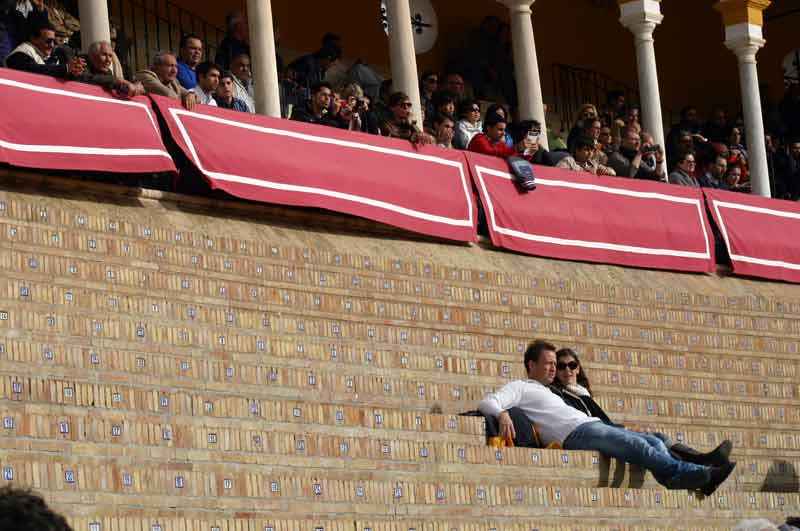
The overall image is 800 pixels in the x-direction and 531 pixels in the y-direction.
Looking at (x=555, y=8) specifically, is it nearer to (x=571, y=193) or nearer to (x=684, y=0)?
(x=684, y=0)

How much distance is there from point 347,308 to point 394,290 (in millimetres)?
584

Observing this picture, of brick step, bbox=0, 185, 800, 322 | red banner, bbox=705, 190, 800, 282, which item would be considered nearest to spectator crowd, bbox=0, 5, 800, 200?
red banner, bbox=705, 190, 800, 282

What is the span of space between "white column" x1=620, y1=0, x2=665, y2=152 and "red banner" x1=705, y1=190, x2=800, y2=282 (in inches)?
88.1

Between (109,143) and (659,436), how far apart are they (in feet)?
11.9

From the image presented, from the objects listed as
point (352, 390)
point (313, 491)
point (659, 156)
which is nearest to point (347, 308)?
point (352, 390)

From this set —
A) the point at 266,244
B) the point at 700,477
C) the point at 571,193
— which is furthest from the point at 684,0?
the point at 700,477

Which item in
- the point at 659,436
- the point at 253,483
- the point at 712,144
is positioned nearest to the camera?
the point at 253,483

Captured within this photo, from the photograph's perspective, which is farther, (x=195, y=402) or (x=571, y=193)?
(x=571, y=193)

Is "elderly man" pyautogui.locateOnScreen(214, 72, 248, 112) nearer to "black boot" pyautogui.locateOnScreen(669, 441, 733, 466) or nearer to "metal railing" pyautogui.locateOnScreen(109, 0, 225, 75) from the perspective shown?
"metal railing" pyautogui.locateOnScreen(109, 0, 225, 75)

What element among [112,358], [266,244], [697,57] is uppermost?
[697,57]

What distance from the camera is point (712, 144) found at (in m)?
17.9

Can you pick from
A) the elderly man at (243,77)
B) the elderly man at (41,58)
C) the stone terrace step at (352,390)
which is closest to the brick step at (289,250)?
the elderly man at (41,58)

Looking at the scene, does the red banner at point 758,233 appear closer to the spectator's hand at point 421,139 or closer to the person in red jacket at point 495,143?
the person in red jacket at point 495,143

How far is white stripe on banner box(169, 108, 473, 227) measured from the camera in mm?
11797
